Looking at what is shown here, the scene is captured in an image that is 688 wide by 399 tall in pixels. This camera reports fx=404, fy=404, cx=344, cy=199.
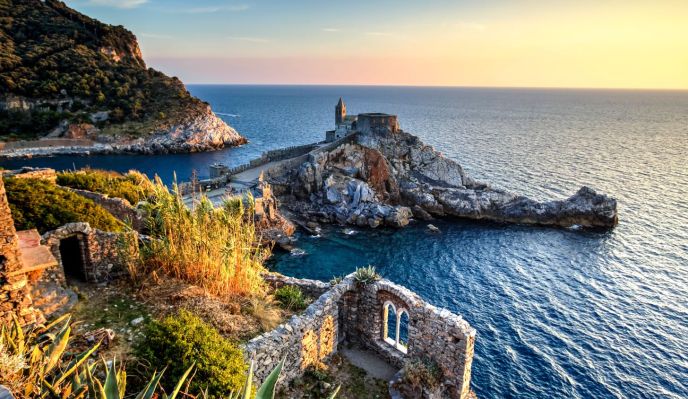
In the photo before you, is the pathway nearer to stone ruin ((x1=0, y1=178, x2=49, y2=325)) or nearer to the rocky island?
stone ruin ((x1=0, y1=178, x2=49, y2=325))

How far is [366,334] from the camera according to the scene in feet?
46.4

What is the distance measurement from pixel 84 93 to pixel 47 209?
7017cm

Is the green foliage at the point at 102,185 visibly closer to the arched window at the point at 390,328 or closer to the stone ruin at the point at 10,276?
the arched window at the point at 390,328

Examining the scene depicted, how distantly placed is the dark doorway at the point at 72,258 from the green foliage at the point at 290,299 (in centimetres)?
586

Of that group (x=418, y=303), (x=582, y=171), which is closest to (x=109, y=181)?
(x=418, y=303)

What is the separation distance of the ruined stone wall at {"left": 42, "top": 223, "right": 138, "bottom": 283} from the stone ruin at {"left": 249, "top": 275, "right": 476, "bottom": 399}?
193 inches

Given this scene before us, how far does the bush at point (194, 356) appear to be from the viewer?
8016 mm

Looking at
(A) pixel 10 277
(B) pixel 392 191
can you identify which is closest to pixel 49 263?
(A) pixel 10 277

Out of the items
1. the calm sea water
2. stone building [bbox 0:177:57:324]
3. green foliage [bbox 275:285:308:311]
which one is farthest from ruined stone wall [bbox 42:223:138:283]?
the calm sea water

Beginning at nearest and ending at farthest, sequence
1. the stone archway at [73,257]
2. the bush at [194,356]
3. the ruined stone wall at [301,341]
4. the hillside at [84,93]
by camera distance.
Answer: the bush at [194,356]
the ruined stone wall at [301,341]
the stone archway at [73,257]
the hillside at [84,93]

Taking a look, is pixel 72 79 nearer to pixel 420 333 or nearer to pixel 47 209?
pixel 47 209

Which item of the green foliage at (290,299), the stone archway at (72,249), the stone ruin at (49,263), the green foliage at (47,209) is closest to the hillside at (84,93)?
the green foliage at (47,209)

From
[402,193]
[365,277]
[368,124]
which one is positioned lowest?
[402,193]

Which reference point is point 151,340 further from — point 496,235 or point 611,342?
point 496,235
